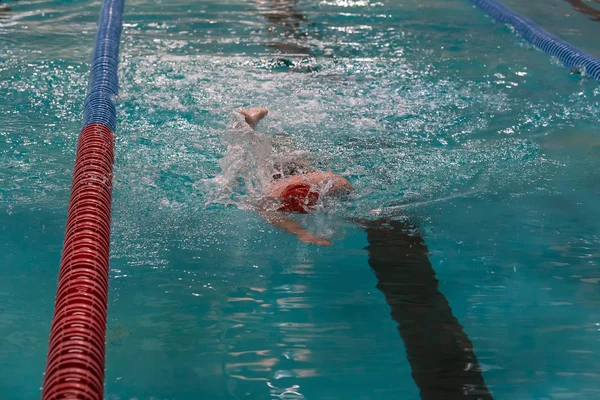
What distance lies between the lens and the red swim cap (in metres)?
3.06

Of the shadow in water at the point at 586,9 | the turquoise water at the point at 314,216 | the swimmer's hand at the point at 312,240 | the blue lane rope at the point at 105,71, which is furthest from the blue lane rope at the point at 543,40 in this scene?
the blue lane rope at the point at 105,71

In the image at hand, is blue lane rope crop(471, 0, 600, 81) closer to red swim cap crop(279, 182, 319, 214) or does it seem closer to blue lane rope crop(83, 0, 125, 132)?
red swim cap crop(279, 182, 319, 214)

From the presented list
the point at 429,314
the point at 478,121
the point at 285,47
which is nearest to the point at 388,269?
the point at 429,314

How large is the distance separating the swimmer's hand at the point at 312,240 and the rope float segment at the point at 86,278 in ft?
2.74

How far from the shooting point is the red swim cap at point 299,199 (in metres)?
3.06

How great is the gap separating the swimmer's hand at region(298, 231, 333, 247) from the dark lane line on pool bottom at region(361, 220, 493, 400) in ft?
0.61

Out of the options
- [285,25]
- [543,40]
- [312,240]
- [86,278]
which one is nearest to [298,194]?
[312,240]

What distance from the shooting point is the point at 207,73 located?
4.75 metres

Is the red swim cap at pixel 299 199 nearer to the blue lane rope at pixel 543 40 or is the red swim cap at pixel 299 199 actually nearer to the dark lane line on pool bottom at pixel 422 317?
the dark lane line on pool bottom at pixel 422 317

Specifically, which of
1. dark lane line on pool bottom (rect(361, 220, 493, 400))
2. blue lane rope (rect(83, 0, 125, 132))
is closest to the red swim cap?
dark lane line on pool bottom (rect(361, 220, 493, 400))

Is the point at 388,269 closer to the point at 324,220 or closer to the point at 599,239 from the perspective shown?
the point at 324,220

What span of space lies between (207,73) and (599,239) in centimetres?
290

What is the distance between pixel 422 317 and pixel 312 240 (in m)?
0.66

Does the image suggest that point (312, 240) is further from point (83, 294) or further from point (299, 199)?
point (83, 294)
